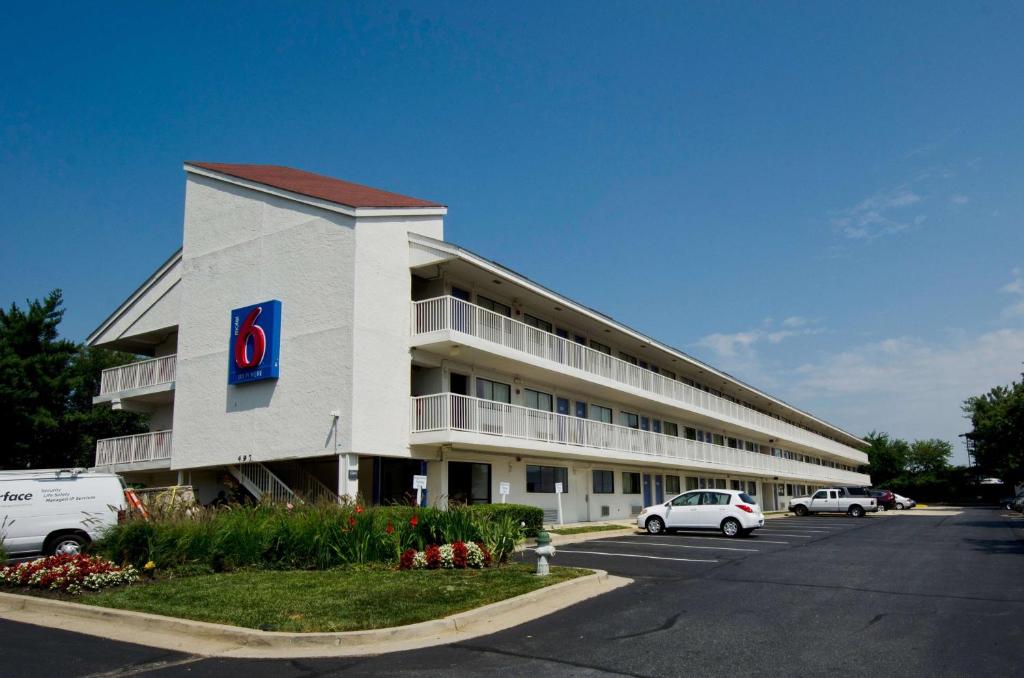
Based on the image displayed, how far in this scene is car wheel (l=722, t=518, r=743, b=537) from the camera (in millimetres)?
25266

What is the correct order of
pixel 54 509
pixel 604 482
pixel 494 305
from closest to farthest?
1. pixel 54 509
2. pixel 494 305
3. pixel 604 482

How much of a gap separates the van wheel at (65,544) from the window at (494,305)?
47.4 feet

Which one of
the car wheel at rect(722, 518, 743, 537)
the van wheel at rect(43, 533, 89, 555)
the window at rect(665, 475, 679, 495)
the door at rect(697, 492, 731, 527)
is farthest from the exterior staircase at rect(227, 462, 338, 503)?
the window at rect(665, 475, 679, 495)

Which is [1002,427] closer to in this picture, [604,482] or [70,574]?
[604,482]

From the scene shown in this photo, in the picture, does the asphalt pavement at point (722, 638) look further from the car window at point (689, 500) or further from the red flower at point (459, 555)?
the car window at point (689, 500)

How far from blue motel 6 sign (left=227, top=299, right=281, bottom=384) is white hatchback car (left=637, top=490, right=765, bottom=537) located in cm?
1287

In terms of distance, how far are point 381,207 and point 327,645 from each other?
17.0 m

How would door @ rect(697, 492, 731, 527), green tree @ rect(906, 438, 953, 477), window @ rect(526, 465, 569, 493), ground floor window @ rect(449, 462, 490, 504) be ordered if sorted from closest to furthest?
door @ rect(697, 492, 731, 527)
ground floor window @ rect(449, 462, 490, 504)
window @ rect(526, 465, 569, 493)
green tree @ rect(906, 438, 953, 477)

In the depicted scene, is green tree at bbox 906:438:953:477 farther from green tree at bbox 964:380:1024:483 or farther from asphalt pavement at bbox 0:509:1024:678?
asphalt pavement at bbox 0:509:1024:678

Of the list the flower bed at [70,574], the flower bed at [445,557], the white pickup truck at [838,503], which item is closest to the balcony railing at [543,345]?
the white pickup truck at [838,503]

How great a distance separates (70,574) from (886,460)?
10485 cm

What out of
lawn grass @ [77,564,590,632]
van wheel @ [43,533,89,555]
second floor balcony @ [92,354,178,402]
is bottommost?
lawn grass @ [77,564,590,632]

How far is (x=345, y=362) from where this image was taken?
2269cm

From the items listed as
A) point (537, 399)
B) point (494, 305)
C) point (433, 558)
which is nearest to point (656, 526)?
point (537, 399)
